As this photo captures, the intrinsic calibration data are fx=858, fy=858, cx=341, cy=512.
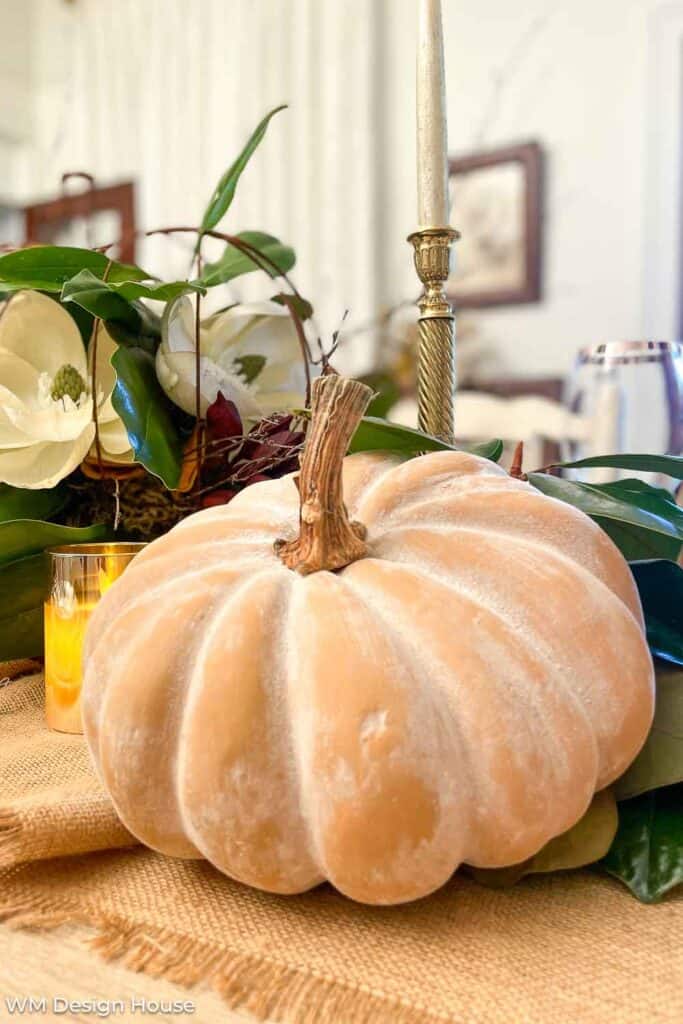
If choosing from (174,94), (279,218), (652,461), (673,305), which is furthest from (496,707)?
(174,94)

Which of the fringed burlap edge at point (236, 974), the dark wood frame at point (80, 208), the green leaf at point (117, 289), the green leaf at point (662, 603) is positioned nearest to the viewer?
the fringed burlap edge at point (236, 974)

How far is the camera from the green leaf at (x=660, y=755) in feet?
1.20

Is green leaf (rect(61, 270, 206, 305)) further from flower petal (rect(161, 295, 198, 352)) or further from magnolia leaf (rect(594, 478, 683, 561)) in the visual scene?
magnolia leaf (rect(594, 478, 683, 561))

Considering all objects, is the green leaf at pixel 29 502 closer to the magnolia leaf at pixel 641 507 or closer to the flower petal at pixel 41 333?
the flower petal at pixel 41 333

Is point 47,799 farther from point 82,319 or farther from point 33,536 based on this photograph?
point 82,319

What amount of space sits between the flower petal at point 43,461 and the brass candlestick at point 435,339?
0.23 metres

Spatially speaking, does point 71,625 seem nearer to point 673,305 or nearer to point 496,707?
point 496,707

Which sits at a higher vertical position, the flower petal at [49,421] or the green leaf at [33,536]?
the flower petal at [49,421]

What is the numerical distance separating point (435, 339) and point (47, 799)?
1.09ft

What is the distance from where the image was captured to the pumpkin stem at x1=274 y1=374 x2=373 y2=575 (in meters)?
0.34

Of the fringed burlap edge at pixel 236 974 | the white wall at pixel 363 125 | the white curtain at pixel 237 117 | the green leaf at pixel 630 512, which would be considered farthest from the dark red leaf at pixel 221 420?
the white curtain at pixel 237 117

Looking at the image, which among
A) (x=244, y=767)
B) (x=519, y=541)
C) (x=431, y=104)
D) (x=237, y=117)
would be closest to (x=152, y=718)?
(x=244, y=767)

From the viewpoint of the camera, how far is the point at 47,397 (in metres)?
0.61

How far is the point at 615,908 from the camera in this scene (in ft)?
1.10
